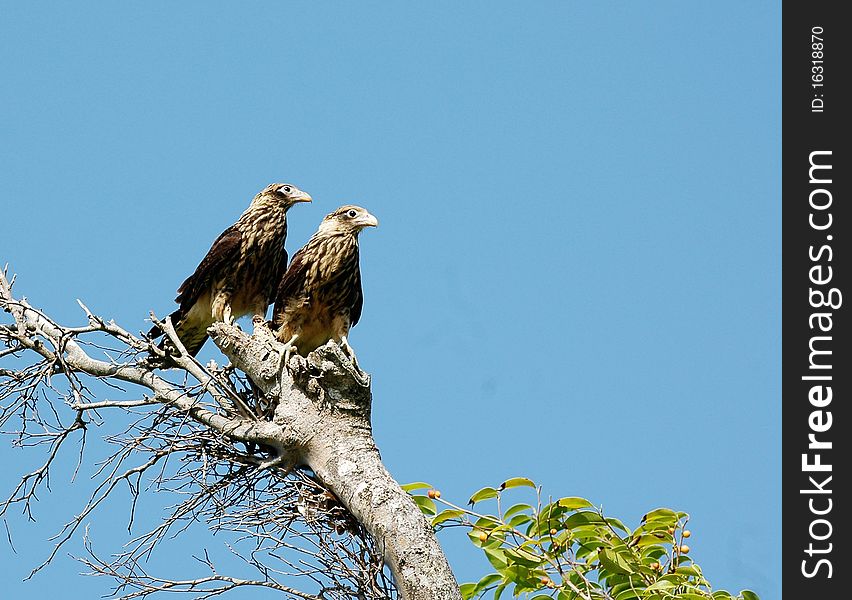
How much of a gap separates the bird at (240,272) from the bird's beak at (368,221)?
1.96 feet

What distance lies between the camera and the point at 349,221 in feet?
22.5

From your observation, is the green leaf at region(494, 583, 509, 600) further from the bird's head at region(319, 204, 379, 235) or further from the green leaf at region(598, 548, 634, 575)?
the bird's head at region(319, 204, 379, 235)

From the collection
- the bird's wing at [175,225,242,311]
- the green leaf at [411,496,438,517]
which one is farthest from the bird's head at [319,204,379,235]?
the green leaf at [411,496,438,517]

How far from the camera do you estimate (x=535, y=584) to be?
4.86m

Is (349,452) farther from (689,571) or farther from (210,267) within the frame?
(210,267)

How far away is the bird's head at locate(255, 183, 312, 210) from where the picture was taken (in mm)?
7234

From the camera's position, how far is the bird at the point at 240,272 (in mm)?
6996

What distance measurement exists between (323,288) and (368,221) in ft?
1.61

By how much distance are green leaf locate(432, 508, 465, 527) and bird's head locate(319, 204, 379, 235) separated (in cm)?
230

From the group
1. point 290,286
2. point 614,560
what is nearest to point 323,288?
point 290,286

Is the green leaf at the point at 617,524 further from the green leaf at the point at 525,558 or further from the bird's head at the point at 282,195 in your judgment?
the bird's head at the point at 282,195

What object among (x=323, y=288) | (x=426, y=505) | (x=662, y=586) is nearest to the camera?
(x=662, y=586)

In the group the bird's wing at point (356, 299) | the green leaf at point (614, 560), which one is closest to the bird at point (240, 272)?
the bird's wing at point (356, 299)
